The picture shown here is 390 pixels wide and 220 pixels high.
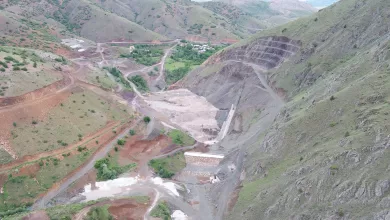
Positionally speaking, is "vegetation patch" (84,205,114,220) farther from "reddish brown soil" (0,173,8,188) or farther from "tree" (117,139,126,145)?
"tree" (117,139,126,145)

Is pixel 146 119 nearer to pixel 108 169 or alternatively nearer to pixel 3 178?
pixel 108 169

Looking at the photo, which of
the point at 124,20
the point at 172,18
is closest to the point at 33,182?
the point at 124,20

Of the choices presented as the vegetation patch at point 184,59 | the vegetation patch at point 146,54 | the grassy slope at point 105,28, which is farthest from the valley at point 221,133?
the grassy slope at point 105,28

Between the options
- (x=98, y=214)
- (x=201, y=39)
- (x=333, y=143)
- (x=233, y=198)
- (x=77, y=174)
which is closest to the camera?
(x=333, y=143)

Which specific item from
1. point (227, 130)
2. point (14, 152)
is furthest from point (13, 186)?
point (227, 130)

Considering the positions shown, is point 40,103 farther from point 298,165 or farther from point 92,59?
point 92,59

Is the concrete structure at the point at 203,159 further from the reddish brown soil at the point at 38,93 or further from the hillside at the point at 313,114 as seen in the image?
the reddish brown soil at the point at 38,93
